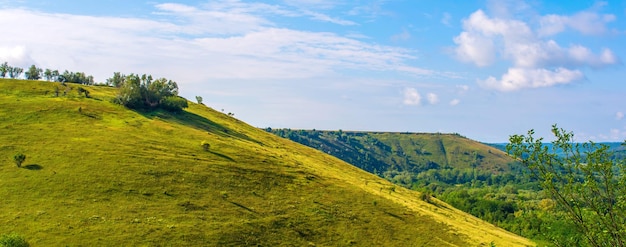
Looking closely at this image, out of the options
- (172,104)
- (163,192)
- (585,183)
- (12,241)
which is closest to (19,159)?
(163,192)

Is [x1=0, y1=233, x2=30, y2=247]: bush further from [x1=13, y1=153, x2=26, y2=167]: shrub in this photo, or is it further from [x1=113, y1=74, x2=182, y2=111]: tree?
[x1=113, y1=74, x2=182, y2=111]: tree

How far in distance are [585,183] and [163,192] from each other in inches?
2260

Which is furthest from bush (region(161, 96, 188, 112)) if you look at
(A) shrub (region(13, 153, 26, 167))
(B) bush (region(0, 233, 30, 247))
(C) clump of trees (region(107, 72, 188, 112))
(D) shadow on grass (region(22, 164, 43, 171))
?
(B) bush (region(0, 233, 30, 247))

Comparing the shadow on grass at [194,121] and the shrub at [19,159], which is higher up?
the shadow on grass at [194,121]

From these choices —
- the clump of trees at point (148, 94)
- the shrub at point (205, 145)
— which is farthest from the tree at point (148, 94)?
the shrub at point (205, 145)

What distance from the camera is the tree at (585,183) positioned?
922 inches

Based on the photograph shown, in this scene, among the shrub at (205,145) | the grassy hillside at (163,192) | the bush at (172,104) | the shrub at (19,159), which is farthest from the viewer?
the bush at (172,104)

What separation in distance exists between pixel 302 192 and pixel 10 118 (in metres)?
56.7

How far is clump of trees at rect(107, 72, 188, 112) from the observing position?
112081mm

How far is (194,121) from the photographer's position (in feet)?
387

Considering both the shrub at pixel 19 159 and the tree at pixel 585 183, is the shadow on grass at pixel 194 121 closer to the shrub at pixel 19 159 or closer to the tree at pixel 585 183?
the shrub at pixel 19 159

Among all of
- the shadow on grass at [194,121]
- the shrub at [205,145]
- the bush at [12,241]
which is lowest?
the bush at [12,241]

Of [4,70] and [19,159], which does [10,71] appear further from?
[19,159]

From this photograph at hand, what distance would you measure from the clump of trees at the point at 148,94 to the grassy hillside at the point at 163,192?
13.4 ft
